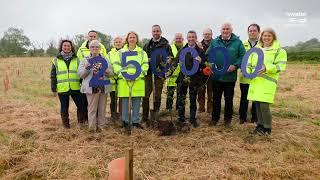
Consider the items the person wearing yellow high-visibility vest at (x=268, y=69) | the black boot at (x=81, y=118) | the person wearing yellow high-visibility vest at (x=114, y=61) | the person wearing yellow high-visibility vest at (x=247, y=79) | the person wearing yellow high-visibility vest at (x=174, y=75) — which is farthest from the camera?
the black boot at (x=81, y=118)

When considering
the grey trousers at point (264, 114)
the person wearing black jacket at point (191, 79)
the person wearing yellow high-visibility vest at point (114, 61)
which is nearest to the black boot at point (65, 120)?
the person wearing yellow high-visibility vest at point (114, 61)

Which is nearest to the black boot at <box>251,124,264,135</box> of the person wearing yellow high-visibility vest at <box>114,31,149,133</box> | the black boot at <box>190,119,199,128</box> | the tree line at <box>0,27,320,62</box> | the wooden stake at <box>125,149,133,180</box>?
the black boot at <box>190,119,199,128</box>

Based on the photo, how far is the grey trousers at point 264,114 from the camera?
22.5ft

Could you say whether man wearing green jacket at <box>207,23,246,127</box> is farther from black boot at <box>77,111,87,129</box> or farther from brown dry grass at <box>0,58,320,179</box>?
black boot at <box>77,111,87,129</box>

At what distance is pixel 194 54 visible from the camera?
7.18m

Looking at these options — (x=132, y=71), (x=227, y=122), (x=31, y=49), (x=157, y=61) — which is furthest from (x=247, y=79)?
(x=31, y=49)

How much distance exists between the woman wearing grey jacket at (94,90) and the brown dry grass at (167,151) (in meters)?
0.29

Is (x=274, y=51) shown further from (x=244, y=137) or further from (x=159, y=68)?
(x=159, y=68)

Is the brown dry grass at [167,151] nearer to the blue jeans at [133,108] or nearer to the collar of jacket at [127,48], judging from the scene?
the blue jeans at [133,108]

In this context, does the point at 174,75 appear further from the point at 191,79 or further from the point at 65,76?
the point at 65,76

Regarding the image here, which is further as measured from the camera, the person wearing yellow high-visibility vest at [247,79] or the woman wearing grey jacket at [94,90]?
the person wearing yellow high-visibility vest at [247,79]

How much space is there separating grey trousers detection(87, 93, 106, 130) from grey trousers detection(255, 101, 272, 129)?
9.90ft

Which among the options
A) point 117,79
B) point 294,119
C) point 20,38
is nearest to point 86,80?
point 117,79

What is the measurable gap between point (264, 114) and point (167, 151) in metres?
2.05
